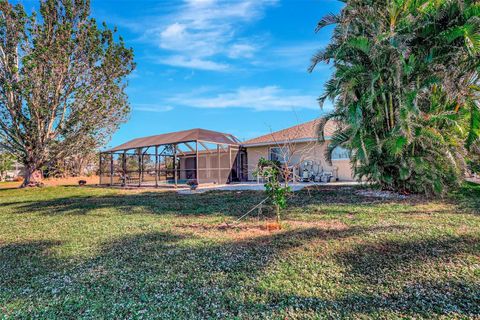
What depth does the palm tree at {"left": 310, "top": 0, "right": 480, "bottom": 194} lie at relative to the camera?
8.03 m

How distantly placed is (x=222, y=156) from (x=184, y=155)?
12.5ft

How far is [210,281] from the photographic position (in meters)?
3.45

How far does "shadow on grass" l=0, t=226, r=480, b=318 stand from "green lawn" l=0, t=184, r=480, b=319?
0.05 ft

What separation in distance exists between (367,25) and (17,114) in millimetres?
21071

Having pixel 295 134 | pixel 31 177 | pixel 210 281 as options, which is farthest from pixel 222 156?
pixel 210 281

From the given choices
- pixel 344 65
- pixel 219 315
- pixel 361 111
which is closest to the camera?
pixel 219 315

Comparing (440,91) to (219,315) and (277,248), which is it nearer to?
(277,248)

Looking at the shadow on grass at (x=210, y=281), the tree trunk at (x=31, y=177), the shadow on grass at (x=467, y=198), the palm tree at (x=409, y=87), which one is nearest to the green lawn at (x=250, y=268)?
the shadow on grass at (x=210, y=281)

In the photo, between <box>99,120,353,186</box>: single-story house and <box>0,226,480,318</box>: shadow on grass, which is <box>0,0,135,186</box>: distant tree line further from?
<box>0,226,480,318</box>: shadow on grass

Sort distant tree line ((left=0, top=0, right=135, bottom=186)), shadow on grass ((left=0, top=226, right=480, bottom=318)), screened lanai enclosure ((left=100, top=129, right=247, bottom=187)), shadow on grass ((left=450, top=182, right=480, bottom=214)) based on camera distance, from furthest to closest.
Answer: distant tree line ((left=0, top=0, right=135, bottom=186))
screened lanai enclosure ((left=100, top=129, right=247, bottom=187))
shadow on grass ((left=450, top=182, right=480, bottom=214))
shadow on grass ((left=0, top=226, right=480, bottom=318))

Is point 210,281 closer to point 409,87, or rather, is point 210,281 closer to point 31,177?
point 409,87

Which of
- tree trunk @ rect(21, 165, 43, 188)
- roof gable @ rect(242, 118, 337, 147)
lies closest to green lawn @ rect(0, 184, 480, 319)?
roof gable @ rect(242, 118, 337, 147)

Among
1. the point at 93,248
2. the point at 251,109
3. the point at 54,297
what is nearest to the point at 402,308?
the point at 54,297

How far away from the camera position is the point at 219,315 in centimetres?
272
